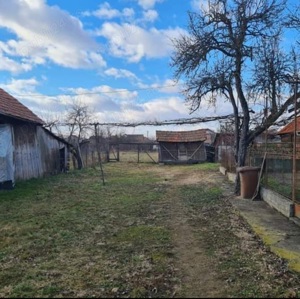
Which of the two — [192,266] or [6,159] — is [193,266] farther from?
[6,159]

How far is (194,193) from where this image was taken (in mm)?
13148

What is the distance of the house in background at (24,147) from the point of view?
13312mm

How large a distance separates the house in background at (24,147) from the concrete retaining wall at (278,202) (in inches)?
362

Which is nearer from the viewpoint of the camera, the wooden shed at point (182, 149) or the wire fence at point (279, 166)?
the wire fence at point (279, 166)

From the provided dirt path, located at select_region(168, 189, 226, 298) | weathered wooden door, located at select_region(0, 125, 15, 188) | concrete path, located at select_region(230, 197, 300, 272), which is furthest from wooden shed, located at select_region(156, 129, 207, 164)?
dirt path, located at select_region(168, 189, 226, 298)

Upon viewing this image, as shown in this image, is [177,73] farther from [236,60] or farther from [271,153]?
[271,153]

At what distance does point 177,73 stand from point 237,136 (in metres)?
3.30

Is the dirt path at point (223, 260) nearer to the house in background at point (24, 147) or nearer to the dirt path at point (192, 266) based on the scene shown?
the dirt path at point (192, 266)

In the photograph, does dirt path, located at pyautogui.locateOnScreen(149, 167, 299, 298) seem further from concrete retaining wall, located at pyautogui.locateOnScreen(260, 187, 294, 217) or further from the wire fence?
the wire fence

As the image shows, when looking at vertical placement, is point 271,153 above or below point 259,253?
above

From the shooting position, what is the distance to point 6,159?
43.5ft

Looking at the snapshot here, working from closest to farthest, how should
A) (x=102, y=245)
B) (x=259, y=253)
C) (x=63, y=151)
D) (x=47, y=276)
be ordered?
(x=47, y=276), (x=259, y=253), (x=102, y=245), (x=63, y=151)

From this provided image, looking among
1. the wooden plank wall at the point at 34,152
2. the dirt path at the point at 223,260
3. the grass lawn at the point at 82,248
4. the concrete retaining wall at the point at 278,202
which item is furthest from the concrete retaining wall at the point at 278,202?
the wooden plank wall at the point at 34,152

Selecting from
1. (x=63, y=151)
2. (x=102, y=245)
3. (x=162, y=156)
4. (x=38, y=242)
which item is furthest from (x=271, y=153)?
(x=162, y=156)
